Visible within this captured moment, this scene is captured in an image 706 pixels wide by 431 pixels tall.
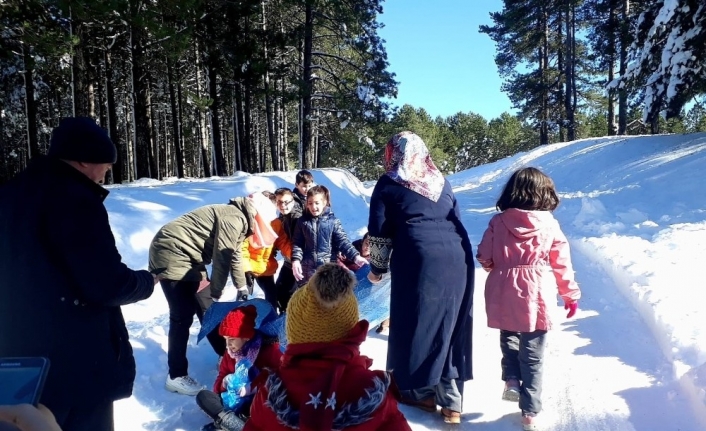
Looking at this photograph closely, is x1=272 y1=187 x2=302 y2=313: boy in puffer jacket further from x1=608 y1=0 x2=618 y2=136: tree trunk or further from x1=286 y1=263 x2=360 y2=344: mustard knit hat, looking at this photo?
x1=608 y1=0 x2=618 y2=136: tree trunk

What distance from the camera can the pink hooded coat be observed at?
11.0 ft

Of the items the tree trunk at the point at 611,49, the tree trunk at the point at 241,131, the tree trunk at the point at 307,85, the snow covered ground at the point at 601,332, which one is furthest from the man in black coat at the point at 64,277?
the tree trunk at the point at 241,131

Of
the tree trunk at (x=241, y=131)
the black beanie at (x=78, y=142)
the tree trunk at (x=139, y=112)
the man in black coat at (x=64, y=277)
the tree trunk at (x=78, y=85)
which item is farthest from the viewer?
the tree trunk at (x=241, y=131)

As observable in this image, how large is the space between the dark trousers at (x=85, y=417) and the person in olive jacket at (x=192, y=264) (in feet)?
5.09

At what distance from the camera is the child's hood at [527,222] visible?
131 inches

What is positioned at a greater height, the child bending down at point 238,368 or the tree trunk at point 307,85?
the tree trunk at point 307,85

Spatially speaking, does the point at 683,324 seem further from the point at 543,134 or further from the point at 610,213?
the point at 543,134

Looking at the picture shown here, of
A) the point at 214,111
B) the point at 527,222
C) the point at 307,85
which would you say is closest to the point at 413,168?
the point at 527,222

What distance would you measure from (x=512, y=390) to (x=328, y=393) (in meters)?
2.32

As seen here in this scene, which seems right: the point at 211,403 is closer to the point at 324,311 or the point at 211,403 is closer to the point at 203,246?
the point at 203,246

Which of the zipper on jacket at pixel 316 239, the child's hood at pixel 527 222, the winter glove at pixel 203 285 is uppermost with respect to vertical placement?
the child's hood at pixel 527 222

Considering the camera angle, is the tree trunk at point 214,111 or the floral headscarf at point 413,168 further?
the tree trunk at point 214,111

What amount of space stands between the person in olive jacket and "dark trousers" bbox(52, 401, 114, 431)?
1552mm

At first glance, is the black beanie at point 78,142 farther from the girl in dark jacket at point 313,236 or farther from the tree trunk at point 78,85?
the tree trunk at point 78,85
